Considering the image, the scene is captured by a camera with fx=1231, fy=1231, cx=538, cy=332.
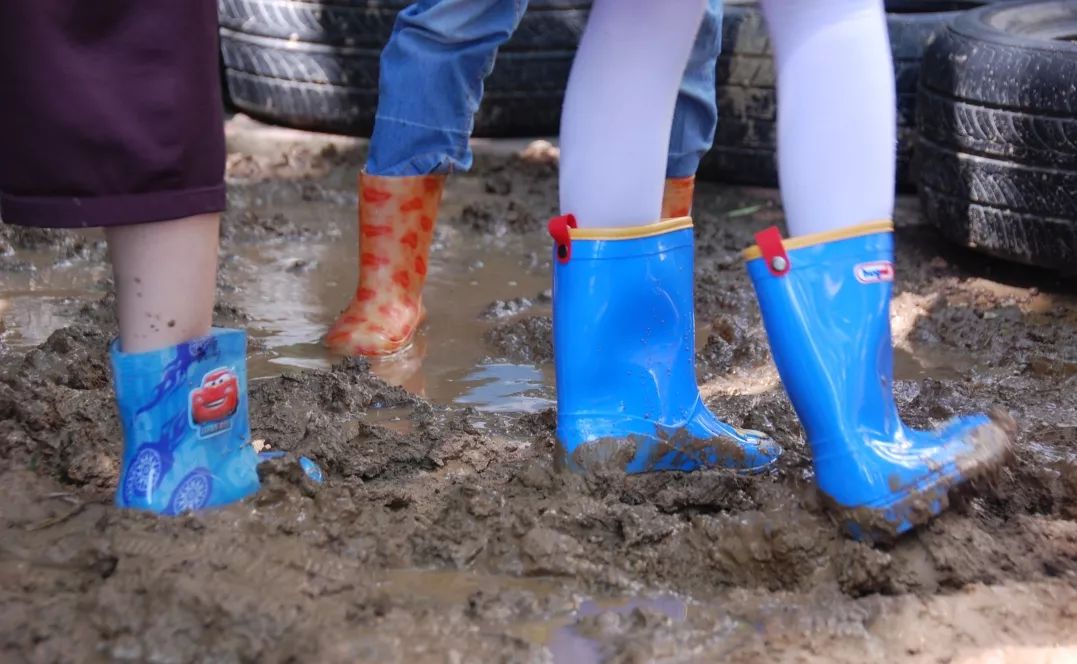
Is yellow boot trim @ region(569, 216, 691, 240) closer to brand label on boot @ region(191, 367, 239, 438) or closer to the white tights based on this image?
the white tights

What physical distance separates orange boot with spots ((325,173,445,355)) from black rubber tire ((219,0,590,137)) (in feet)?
4.45

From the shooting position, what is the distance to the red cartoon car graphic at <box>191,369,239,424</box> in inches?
55.1

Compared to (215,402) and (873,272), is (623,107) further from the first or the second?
(215,402)

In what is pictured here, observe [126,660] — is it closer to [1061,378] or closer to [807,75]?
[807,75]

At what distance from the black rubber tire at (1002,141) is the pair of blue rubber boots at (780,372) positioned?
1.16 m

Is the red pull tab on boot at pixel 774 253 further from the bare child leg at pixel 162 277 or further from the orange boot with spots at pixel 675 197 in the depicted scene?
the orange boot with spots at pixel 675 197

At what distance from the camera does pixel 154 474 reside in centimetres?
139

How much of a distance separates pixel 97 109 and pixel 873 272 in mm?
850

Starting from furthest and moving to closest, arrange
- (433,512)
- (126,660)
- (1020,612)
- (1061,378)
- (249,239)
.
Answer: (249,239) → (1061,378) → (433,512) → (1020,612) → (126,660)

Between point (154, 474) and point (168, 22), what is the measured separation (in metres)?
0.50

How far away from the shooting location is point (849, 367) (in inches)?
54.4

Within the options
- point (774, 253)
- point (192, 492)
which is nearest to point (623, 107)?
point (774, 253)

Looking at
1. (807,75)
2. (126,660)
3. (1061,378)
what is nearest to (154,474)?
(126,660)

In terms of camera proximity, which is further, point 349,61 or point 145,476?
point 349,61
